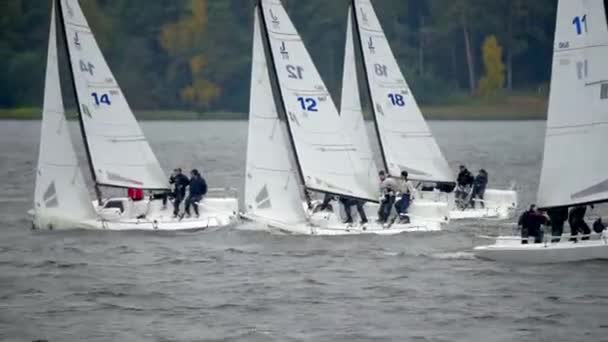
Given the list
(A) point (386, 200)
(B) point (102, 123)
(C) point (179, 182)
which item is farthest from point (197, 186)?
(A) point (386, 200)

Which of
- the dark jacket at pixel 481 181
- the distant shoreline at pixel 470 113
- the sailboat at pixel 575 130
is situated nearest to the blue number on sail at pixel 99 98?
the dark jacket at pixel 481 181

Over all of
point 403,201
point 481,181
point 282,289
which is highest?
point 481,181

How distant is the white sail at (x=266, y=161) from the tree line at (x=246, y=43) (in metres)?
56.5

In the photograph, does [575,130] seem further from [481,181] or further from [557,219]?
[481,181]

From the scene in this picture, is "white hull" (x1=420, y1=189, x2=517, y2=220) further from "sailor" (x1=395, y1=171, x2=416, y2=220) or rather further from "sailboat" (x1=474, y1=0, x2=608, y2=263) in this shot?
"sailboat" (x1=474, y1=0, x2=608, y2=263)

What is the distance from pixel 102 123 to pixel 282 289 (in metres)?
11.7

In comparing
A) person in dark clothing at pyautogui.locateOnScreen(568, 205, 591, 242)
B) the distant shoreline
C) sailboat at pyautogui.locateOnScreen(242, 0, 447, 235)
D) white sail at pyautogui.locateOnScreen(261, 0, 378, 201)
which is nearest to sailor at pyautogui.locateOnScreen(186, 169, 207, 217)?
sailboat at pyautogui.locateOnScreen(242, 0, 447, 235)

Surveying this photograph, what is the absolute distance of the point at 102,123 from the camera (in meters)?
45.6

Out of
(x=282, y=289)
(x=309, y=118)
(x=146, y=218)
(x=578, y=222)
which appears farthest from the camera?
(x=146, y=218)

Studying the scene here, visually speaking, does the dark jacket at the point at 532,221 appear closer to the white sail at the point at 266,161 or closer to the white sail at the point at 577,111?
the white sail at the point at 577,111

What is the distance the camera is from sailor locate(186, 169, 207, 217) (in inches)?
1745

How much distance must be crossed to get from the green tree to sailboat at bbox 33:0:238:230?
62592mm

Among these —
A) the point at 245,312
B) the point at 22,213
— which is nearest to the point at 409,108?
the point at 22,213

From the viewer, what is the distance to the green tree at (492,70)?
10650 cm
